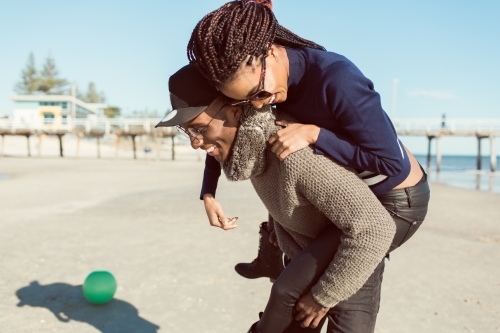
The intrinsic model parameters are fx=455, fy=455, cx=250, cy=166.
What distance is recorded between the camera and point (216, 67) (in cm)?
167

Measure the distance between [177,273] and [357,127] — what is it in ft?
Result: 12.8

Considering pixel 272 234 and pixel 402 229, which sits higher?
pixel 402 229

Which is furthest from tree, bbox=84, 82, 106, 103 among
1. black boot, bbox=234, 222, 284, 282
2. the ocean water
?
black boot, bbox=234, 222, 284, 282

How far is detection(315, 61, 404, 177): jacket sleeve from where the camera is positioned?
1663mm

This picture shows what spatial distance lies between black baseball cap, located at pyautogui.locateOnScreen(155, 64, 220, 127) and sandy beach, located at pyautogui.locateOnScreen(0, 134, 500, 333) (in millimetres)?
2410

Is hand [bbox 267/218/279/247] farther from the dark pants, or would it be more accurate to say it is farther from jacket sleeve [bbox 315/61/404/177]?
jacket sleeve [bbox 315/61/404/177]

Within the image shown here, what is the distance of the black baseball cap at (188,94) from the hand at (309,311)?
0.89 m

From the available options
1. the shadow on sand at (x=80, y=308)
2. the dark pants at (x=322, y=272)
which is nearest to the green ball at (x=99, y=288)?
the shadow on sand at (x=80, y=308)

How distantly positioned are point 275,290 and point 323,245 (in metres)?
0.28

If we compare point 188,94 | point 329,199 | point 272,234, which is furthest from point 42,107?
point 329,199

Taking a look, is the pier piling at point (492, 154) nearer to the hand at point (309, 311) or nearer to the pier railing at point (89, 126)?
Answer: the pier railing at point (89, 126)

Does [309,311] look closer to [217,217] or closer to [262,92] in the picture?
[217,217]

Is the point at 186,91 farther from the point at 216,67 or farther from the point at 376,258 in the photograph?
the point at 376,258

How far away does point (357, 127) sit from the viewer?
65.8 inches
